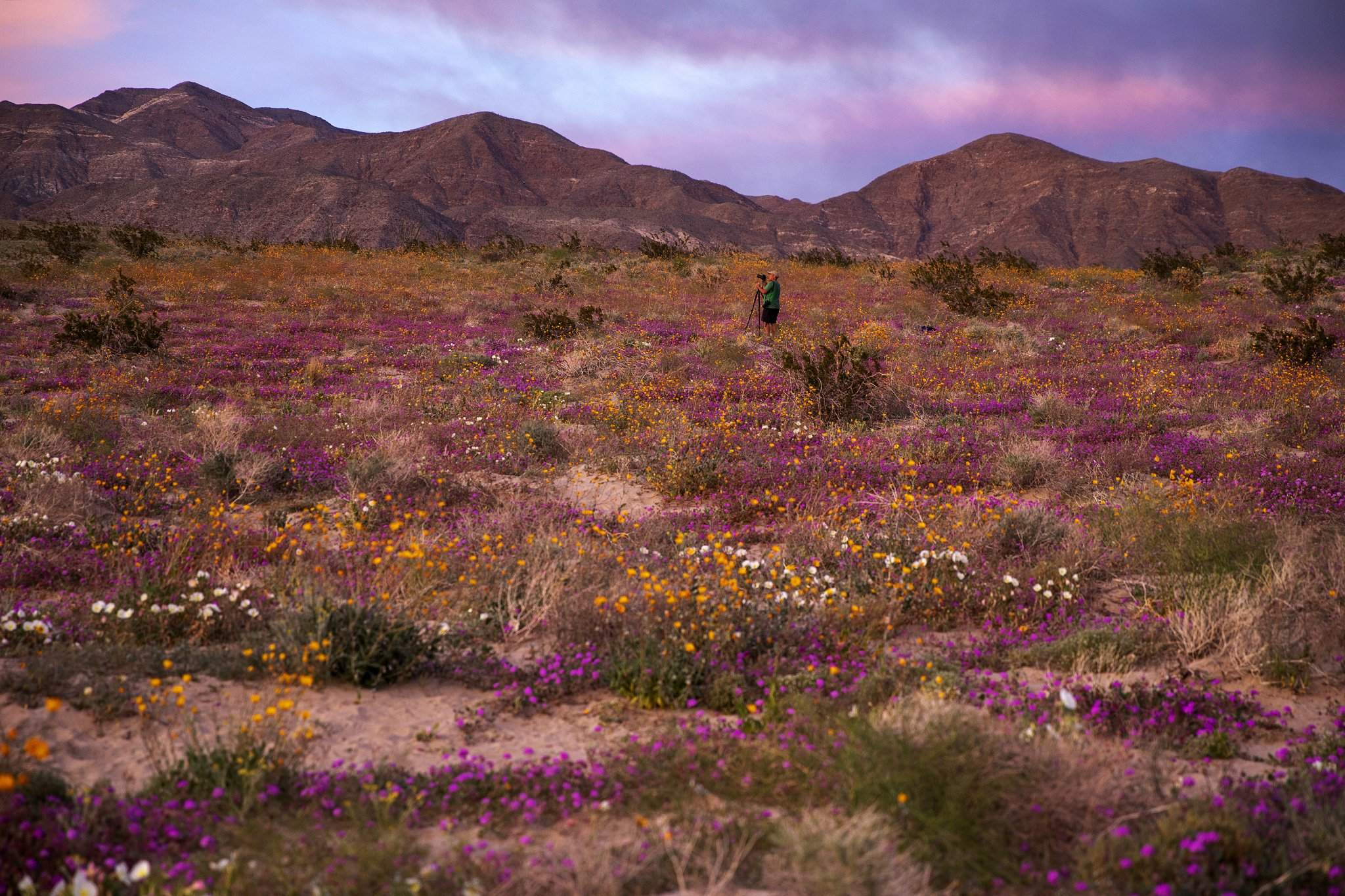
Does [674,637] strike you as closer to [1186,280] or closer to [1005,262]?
[1186,280]

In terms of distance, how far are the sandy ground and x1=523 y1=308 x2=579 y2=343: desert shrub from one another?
549 inches

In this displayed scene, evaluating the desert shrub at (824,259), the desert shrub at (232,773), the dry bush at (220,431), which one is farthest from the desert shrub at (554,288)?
the desert shrub at (232,773)

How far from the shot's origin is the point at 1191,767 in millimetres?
3477

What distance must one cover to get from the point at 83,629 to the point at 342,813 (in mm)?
2652

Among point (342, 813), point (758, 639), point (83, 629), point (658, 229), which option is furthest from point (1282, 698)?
point (658, 229)

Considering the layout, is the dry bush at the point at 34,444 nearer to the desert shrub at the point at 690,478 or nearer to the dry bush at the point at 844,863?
the desert shrub at the point at 690,478

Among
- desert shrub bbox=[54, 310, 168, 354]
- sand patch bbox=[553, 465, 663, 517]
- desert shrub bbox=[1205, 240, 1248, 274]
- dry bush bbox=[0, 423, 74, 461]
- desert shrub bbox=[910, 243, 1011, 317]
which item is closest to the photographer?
sand patch bbox=[553, 465, 663, 517]

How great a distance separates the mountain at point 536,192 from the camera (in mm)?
86312

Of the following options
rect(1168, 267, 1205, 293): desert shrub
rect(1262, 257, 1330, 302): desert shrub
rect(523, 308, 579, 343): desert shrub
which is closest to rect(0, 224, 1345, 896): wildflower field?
rect(523, 308, 579, 343): desert shrub

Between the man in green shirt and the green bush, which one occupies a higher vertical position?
the green bush

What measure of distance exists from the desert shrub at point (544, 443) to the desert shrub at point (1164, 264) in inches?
1055

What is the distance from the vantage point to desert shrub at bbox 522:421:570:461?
363 inches

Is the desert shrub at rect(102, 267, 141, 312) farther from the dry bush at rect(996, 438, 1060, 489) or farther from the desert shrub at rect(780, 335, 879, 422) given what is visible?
the dry bush at rect(996, 438, 1060, 489)

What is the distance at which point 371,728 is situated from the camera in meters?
3.80
